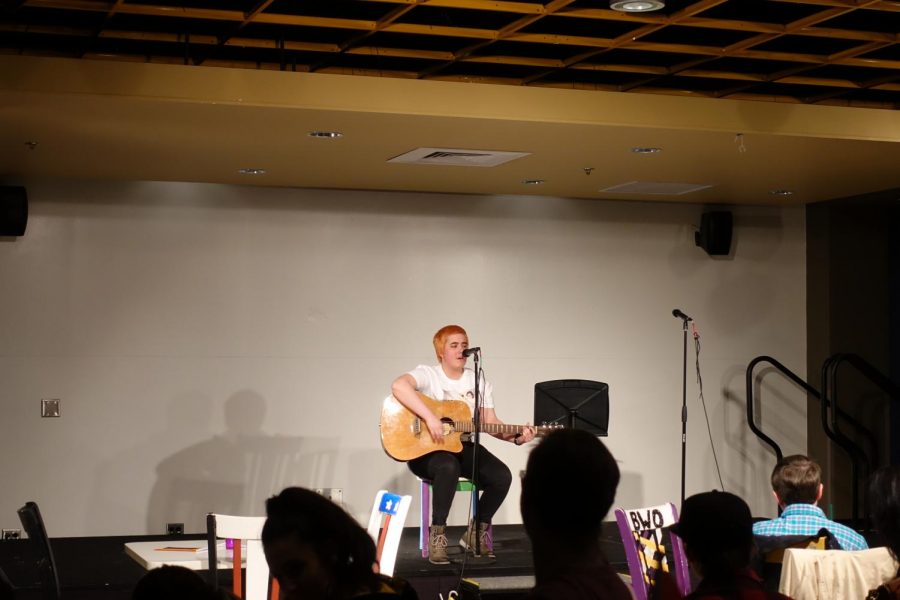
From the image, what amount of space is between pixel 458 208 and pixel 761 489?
9.85 feet

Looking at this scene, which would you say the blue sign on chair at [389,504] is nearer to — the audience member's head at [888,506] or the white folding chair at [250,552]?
the white folding chair at [250,552]

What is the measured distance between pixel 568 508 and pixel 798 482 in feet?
8.09

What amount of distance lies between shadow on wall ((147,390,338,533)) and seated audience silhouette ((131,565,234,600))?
211 inches

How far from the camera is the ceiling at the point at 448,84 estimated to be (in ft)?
15.3

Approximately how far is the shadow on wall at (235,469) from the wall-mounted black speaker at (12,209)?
1.67 meters

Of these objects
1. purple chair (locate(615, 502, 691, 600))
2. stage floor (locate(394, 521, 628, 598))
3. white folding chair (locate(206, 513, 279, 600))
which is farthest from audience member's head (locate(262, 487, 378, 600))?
stage floor (locate(394, 521, 628, 598))

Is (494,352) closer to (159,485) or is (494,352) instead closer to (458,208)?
(458,208)

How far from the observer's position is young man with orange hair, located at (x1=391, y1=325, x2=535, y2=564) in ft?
19.6

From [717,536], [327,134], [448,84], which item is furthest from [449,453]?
[717,536]

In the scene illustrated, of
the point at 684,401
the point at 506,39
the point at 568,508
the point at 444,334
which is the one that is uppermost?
the point at 506,39

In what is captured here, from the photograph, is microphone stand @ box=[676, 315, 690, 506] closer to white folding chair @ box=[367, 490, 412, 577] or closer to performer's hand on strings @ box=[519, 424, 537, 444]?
performer's hand on strings @ box=[519, 424, 537, 444]

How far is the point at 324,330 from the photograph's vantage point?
7430 mm

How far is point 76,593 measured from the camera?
5453 millimetres

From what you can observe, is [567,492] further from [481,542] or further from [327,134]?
[481,542]
